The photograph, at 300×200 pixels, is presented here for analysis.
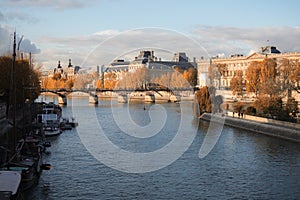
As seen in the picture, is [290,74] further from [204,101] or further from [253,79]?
[204,101]

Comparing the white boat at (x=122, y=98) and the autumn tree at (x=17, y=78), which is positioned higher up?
the autumn tree at (x=17, y=78)

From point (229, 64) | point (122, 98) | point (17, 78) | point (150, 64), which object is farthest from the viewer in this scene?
point (150, 64)

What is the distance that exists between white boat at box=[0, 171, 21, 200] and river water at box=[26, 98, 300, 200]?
1640 millimetres

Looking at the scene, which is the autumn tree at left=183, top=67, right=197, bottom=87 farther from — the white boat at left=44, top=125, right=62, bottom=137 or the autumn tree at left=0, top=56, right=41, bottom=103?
the white boat at left=44, top=125, right=62, bottom=137

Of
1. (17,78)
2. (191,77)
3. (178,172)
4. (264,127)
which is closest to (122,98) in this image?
(191,77)

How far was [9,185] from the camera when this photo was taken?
842 centimetres

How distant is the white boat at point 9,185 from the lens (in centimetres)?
789

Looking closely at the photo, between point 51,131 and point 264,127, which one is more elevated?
point 264,127

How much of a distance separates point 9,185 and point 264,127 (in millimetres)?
14640

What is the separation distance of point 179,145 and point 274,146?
3403 millimetres

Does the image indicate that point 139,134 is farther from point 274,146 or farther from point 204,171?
point 204,171

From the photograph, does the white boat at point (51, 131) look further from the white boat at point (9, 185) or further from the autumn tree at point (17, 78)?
the white boat at point (9, 185)

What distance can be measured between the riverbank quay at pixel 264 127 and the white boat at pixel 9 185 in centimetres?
1198

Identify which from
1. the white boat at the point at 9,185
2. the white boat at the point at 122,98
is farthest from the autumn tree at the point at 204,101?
the white boat at the point at 122,98
